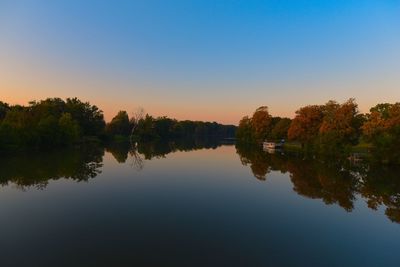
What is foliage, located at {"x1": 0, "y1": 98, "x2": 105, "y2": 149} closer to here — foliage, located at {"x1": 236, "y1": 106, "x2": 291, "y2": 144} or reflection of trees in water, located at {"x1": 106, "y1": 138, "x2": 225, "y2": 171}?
reflection of trees in water, located at {"x1": 106, "y1": 138, "x2": 225, "y2": 171}

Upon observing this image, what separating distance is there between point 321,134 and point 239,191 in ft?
122

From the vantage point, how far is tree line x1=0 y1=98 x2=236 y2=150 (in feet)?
199

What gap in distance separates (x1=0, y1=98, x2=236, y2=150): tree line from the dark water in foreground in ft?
107

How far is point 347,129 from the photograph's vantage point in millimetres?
53938

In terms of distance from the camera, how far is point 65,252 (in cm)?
1241

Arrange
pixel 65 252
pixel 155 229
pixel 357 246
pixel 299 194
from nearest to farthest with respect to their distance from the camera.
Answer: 1. pixel 65 252
2. pixel 357 246
3. pixel 155 229
4. pixel 299 194

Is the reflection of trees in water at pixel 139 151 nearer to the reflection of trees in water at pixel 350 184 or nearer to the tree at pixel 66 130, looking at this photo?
the tree at pixel 66 130

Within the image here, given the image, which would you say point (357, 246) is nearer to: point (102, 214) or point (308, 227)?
point (308, 227)

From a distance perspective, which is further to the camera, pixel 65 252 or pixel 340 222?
pixel 340 222

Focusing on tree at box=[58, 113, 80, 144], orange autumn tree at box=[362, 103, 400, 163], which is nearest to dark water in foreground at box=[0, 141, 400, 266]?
orange autumn tree at box=[362, 103, 400, 163]

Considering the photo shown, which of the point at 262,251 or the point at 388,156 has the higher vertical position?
the point at 388,156

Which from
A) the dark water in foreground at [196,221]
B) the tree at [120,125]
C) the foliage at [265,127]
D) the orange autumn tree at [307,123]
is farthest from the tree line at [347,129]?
the tree at [120,125]

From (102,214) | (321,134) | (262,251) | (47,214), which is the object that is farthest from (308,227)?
(321,134)

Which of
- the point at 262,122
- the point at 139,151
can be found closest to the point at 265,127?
the point at 262,122
